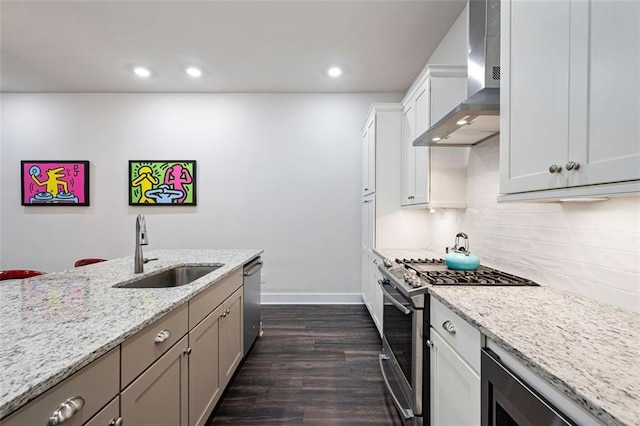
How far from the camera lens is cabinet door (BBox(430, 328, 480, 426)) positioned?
103cm

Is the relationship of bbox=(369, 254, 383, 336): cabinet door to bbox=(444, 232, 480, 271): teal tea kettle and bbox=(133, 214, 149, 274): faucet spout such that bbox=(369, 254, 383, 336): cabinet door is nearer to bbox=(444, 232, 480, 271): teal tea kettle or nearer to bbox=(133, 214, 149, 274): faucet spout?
bbox=(444, 232, 480, 271): teal tea kettle

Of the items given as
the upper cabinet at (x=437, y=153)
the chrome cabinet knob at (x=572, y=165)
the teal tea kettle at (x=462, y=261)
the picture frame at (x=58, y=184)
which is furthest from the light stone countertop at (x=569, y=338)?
the picture frame at (x=58, y=184)

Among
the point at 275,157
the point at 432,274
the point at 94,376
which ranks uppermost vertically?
the point at 275,157

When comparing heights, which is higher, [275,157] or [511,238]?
[275,157]

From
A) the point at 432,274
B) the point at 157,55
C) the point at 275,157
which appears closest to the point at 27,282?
the point at 432,274

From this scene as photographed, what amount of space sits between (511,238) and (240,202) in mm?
3365

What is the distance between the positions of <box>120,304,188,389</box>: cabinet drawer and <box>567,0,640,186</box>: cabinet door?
62.2 inches

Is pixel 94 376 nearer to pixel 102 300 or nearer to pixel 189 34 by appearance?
pixel 102 300

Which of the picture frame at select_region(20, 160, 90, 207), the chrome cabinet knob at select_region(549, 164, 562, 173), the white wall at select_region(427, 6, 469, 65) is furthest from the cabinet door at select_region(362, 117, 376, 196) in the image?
the picture frame at select_region(20, 160, 90, 207)

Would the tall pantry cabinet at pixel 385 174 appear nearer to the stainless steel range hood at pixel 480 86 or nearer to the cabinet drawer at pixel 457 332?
the stainless steel range hood at pixel 480 86

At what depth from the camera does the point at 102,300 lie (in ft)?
4.01

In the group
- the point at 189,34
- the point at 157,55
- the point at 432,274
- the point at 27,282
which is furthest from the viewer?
the point at 157,55

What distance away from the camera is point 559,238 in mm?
1386

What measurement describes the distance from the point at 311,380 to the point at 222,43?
3.31 m
